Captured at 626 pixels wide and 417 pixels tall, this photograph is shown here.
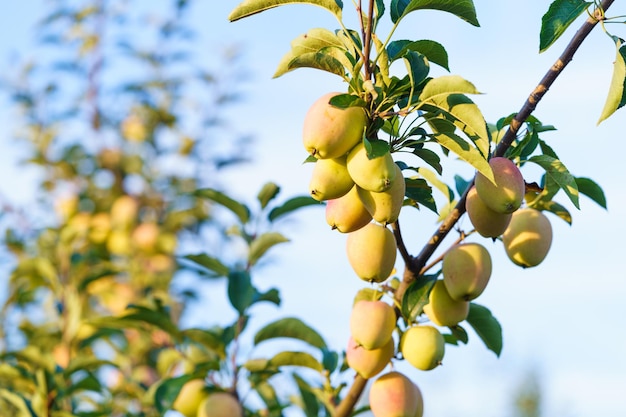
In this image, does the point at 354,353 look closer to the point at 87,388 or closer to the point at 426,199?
the point at 426,199

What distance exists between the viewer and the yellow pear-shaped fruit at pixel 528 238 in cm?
115

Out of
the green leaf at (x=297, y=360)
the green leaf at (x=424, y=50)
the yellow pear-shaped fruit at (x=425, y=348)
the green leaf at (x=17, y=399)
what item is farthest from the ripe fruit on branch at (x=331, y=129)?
the green leaf at (x=17, y=399)

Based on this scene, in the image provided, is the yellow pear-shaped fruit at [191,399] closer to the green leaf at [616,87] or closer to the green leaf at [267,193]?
the green leaf at [267,193]

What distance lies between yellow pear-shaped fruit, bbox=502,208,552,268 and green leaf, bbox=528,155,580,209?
0.34 feet

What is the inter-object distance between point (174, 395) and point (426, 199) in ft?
2.18

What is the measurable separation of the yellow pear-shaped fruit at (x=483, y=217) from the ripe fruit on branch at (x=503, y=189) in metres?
0.02

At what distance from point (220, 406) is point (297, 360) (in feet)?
0.56

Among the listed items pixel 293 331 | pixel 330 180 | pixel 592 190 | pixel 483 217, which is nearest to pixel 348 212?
pixel 330 180

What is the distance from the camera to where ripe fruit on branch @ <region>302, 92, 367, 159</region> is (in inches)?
35.8

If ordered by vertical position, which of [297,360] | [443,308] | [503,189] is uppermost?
[503,189]

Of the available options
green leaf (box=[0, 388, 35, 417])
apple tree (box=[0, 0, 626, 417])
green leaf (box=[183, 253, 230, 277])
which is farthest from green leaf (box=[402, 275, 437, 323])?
green leaf (box=[0, 388, 35, 417])

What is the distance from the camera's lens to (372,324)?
1.10m

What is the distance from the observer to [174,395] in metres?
1.45

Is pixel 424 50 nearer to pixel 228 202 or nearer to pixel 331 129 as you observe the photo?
pixel 331 129
